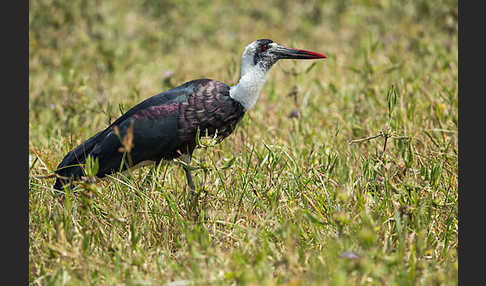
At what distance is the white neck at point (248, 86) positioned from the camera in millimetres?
3246

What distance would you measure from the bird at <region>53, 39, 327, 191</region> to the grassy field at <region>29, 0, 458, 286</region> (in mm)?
129

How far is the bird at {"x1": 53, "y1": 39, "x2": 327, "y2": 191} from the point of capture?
10.3 ft

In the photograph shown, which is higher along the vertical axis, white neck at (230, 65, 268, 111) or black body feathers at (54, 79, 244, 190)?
white neck at (230, 65, 268, 111)

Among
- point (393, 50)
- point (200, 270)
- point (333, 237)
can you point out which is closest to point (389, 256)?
point (333, 237)

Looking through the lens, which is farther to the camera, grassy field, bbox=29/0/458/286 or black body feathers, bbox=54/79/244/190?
black body feathers, bbox=54/79/244/190

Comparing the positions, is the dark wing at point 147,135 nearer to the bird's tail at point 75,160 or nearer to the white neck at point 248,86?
the bird's tail at point 75,160

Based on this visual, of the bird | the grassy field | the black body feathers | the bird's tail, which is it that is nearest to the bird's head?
the bird

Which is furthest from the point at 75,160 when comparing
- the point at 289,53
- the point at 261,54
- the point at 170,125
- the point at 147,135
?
the point at 289,53

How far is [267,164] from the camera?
10.9ft

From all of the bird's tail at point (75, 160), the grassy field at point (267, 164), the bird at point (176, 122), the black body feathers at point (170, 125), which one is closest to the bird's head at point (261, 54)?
the bird at point (176, 122)

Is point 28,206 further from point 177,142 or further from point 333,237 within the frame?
point 333,237

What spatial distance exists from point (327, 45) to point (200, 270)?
5.05 m

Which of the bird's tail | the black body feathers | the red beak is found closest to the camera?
the black body feathers

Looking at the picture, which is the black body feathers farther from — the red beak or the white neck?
the red beak
